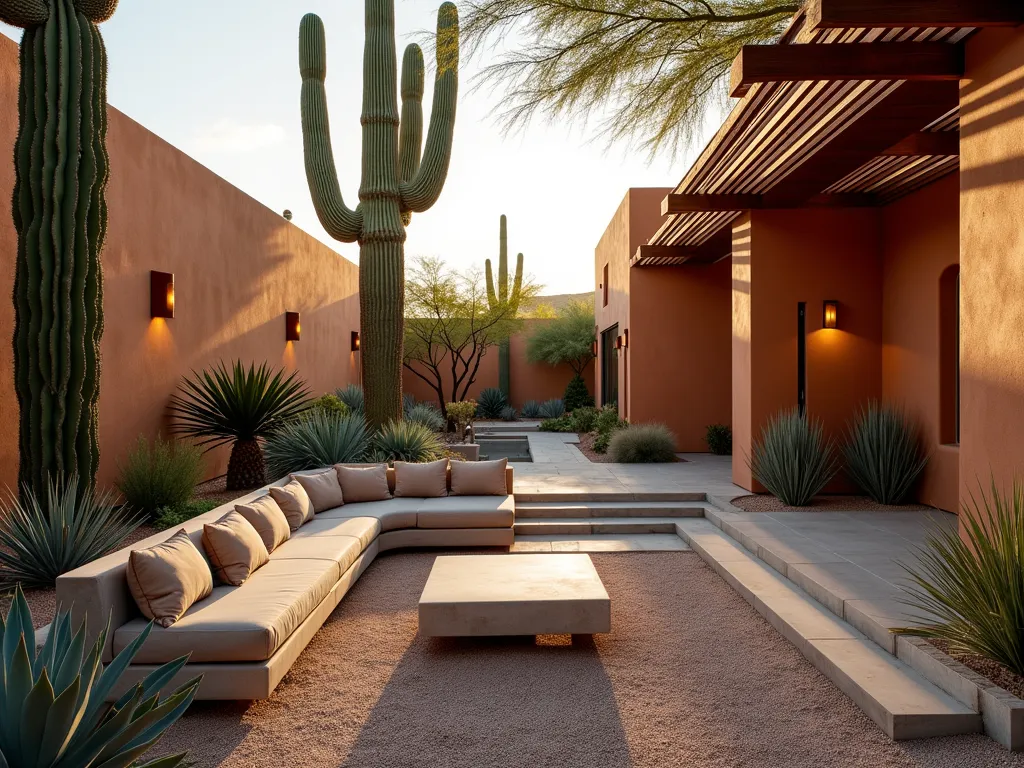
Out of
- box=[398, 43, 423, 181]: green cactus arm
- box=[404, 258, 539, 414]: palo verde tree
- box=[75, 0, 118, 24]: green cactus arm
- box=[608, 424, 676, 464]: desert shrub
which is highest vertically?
box=[398, 43, 423, 181]: green cactus arm

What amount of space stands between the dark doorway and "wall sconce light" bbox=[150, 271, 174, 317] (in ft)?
28.9

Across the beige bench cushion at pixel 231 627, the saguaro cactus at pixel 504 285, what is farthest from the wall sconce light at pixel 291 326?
the beige bench cushion at pixel 231 627

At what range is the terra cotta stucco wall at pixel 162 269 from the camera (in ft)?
19.8

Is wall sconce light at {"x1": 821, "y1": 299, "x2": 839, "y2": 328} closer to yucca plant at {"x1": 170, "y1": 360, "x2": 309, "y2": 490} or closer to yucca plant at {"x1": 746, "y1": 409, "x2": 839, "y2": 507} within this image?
yucca plant at {"x1": 746, "y1": 409, "x2": 839, "y2": 507}

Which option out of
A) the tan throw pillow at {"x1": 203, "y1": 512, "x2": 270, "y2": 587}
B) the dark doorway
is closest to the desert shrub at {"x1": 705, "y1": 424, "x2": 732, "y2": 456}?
the dark doorway

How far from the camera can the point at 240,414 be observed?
8.09 meters

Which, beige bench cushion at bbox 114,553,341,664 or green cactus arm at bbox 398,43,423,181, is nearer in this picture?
beige bench cushion at bbox 114,553,341,664

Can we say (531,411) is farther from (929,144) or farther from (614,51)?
(614,51)

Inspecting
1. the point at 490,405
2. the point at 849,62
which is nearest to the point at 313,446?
the point at 849,62

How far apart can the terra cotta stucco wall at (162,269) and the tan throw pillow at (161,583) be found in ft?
10.9

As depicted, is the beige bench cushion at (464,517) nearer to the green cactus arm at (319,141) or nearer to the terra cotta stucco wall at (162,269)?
the terra cotta stucco wall at (162,269)

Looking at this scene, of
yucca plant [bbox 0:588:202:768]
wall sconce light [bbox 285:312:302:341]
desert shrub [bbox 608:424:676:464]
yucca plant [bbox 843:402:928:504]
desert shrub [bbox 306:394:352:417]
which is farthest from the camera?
wall sconce light [bbox 285:312:302:341]

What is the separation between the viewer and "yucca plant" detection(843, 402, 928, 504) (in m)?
7.12

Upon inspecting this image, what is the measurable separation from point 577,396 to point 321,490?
13.8 metres
